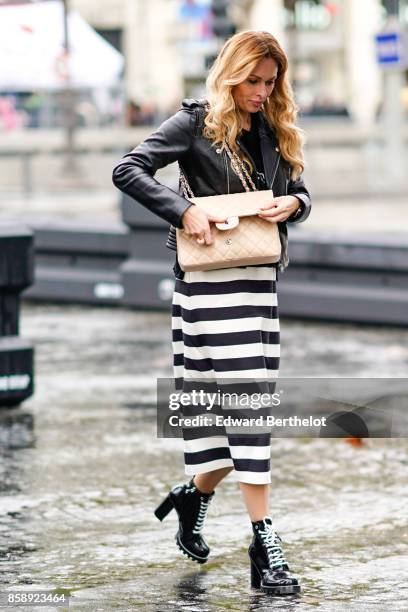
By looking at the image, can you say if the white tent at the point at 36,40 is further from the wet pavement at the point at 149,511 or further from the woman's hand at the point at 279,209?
the woman's hand at the point at 279,209

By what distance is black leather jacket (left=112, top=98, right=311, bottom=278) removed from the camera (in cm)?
521

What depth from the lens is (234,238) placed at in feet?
16.8

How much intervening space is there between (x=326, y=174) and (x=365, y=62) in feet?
109

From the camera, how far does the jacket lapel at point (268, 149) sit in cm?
527

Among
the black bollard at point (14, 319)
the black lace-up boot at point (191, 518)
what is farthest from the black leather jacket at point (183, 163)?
the black bollard at point (14, 319)

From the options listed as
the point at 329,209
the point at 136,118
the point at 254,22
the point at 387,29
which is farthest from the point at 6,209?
the point at 254,22

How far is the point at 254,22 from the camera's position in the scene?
2421 inches

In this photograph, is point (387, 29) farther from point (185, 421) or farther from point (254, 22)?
point (254, 22)

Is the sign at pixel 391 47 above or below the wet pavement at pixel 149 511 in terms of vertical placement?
above

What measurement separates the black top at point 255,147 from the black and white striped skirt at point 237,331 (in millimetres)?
298

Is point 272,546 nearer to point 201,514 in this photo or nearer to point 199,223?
point 201,514

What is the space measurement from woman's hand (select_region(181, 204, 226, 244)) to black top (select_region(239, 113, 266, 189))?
248 millimetres

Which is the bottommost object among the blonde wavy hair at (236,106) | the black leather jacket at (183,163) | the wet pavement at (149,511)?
the wet pavement at (149,511)

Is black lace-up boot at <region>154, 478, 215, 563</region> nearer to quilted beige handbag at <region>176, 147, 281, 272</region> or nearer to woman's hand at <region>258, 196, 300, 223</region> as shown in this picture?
quilted beige handbag at <region>176, 147, 281, 272</region>
